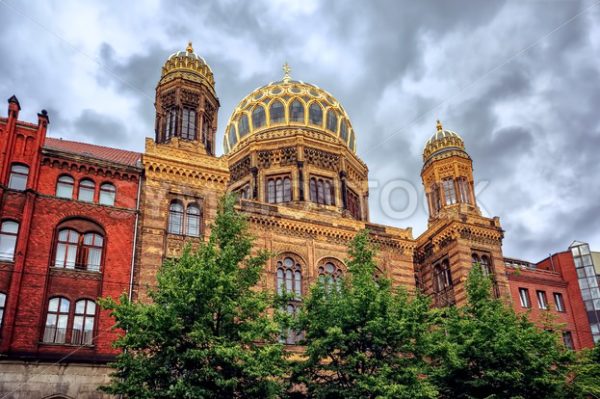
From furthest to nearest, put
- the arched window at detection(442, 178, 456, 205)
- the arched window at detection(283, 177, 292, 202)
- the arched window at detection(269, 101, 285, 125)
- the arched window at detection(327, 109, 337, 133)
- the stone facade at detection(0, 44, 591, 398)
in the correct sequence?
the arched window at detection(327, 109, 337, 133) → the arched window at detection(269, 101, 285, 125) → the arched window at detection(442, 178, 456, 205) → the arched window at detection(283, 177, 292, 202) → the stone facade at detection(0, 44, 591, 398)

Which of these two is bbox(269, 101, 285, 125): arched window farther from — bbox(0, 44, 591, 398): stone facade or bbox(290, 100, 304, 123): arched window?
bbox(290, 100, 304, 123): arched window

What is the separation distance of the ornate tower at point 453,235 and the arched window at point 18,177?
82.1ft

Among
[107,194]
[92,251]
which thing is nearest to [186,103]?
[107,194]

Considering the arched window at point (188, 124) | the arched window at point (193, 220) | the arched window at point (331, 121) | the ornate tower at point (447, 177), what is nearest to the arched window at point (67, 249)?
the arched window at point (193, 220)

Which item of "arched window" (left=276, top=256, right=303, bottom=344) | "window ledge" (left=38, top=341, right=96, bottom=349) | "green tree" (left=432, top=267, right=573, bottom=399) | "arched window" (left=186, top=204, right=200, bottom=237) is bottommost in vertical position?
"green tree" (left=432, top=267, right=573, bottom=399)

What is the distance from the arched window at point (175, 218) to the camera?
29.2 meters

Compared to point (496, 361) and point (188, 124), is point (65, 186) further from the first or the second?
point (496, 361)

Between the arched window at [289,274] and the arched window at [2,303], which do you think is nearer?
the arched window at [2,303]

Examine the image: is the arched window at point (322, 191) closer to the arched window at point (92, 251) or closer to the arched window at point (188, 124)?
the arched window at point (188, 124)

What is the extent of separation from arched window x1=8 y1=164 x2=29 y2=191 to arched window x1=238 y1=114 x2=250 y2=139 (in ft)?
69.4

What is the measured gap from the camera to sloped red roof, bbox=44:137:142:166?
101 ft

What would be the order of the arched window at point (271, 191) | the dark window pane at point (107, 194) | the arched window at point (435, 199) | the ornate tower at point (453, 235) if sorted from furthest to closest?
1. the arched window at point (435, 199)
2. the arched window at point (271, 191)
3. the ornate tower at point (453, 235)
4. the dark window pane at point (107, 194)

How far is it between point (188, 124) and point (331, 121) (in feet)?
50.6

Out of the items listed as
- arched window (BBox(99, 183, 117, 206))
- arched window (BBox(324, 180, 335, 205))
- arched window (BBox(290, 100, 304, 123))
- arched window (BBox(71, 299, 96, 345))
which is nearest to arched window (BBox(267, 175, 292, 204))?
Answer: arched window (BBox(324, 180, 335, 205))
